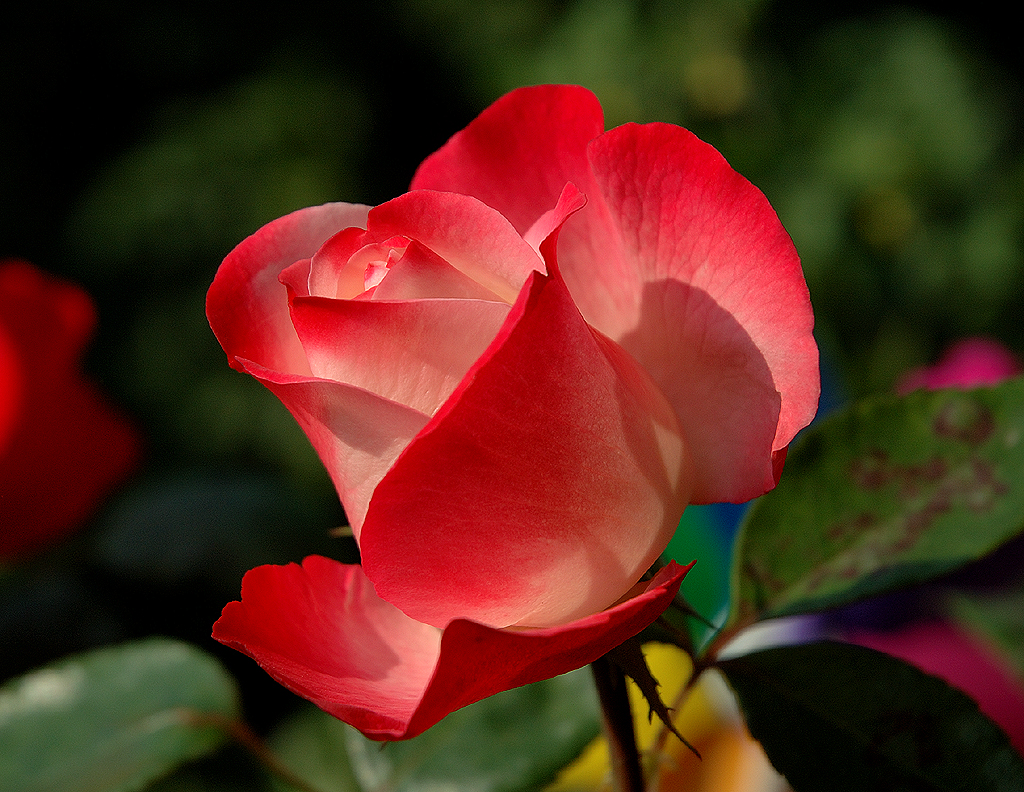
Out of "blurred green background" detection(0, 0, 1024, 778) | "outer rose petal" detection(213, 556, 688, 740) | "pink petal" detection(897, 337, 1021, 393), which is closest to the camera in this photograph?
"outer rose petal" detection(213, 556, 688, 740)

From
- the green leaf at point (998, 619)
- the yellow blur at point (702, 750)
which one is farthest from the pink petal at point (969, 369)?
the yellow blur at point (702, 750)

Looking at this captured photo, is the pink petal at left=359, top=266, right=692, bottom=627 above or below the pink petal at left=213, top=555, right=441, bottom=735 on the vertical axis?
above

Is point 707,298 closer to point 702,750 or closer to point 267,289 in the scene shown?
point 267,289

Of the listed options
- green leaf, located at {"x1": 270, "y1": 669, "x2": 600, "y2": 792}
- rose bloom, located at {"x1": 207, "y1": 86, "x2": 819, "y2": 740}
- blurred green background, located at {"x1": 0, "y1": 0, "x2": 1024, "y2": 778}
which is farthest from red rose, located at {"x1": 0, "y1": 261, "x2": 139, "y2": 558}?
blurred green background, located at {"x1": 0, "y1": 0, "x2": 1024, "y2": 778}

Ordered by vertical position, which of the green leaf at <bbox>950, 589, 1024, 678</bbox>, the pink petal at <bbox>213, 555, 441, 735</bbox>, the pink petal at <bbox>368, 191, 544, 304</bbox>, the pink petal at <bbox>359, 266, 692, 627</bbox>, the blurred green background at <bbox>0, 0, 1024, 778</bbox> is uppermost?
the pink petal at <bbox>368, 191, 544, 304</bbox>

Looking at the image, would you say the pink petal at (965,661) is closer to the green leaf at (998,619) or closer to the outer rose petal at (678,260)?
the green leaf at (998,619)

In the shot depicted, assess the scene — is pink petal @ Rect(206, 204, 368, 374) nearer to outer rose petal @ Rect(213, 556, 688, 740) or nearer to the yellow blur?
outer rose petal @ Rect(213, 556, 688, 740)

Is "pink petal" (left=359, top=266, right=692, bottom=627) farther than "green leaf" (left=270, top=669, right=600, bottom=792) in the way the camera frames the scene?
No
